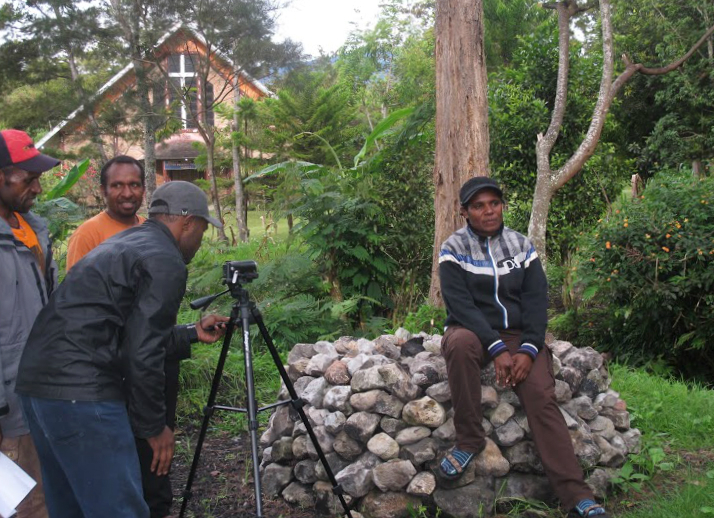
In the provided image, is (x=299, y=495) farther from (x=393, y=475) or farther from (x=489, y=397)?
(x=489, y=397)

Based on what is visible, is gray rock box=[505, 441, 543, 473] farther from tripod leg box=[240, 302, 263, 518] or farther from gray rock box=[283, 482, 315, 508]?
tripod leg box=[240, 302, 263, 518]

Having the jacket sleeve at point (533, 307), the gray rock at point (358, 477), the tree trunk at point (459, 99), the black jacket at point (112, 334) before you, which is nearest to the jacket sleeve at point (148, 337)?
the black jacket at point (112, 334)

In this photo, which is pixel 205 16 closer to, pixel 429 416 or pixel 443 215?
pixel 443 215

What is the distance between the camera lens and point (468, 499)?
12.6 ft

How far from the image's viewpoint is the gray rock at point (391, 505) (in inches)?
153

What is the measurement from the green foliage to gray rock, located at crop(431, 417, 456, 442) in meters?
2.93

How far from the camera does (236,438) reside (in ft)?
17.2

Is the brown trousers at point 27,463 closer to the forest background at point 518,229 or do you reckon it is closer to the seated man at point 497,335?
the seated man at point 497,335

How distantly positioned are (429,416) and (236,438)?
74.3 inches

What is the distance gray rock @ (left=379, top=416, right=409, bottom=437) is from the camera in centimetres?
407

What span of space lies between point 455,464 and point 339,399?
0.85 metres

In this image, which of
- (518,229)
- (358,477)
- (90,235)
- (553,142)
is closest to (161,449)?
(358,477)

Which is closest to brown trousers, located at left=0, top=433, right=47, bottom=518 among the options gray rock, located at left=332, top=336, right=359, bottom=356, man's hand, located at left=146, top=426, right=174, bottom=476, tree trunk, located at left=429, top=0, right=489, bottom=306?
man's hand, located at left=146, top=426, right=174, bottom=476

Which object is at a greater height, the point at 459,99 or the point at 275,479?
the point at 459,99
